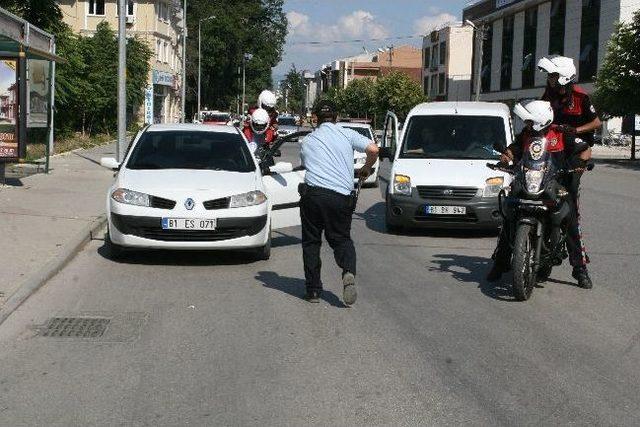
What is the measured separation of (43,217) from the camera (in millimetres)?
12656

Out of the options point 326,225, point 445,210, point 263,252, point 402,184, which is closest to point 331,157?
point 326,225

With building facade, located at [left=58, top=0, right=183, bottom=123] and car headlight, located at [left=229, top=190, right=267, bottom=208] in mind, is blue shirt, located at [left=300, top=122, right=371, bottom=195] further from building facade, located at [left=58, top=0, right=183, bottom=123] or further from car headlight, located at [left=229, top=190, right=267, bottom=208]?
building facade, located at [left=58, top=0, right=183, bottom=123]

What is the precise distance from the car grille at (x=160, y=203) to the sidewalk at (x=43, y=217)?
1.14 m

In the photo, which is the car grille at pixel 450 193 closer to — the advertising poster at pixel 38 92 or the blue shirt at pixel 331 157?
the blue shirt at pixel 331 157

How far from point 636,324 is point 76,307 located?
4508 mm

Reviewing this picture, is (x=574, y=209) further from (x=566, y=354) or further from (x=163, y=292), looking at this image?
(x=163, y=292)

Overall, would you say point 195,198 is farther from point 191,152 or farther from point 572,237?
point 572,237

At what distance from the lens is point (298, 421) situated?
4.66 metres

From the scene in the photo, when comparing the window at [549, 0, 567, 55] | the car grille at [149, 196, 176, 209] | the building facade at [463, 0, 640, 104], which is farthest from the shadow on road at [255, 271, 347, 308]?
the window at [549, 0, 567, 55]

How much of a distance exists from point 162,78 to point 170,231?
59047mm

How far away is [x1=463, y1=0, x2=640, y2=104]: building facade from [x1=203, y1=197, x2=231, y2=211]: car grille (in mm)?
50486

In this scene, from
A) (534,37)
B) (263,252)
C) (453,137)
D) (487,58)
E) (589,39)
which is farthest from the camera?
(487,58)

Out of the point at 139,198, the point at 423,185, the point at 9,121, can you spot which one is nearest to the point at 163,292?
the point at 139,198

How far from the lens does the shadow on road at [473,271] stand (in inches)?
Answer: 329
